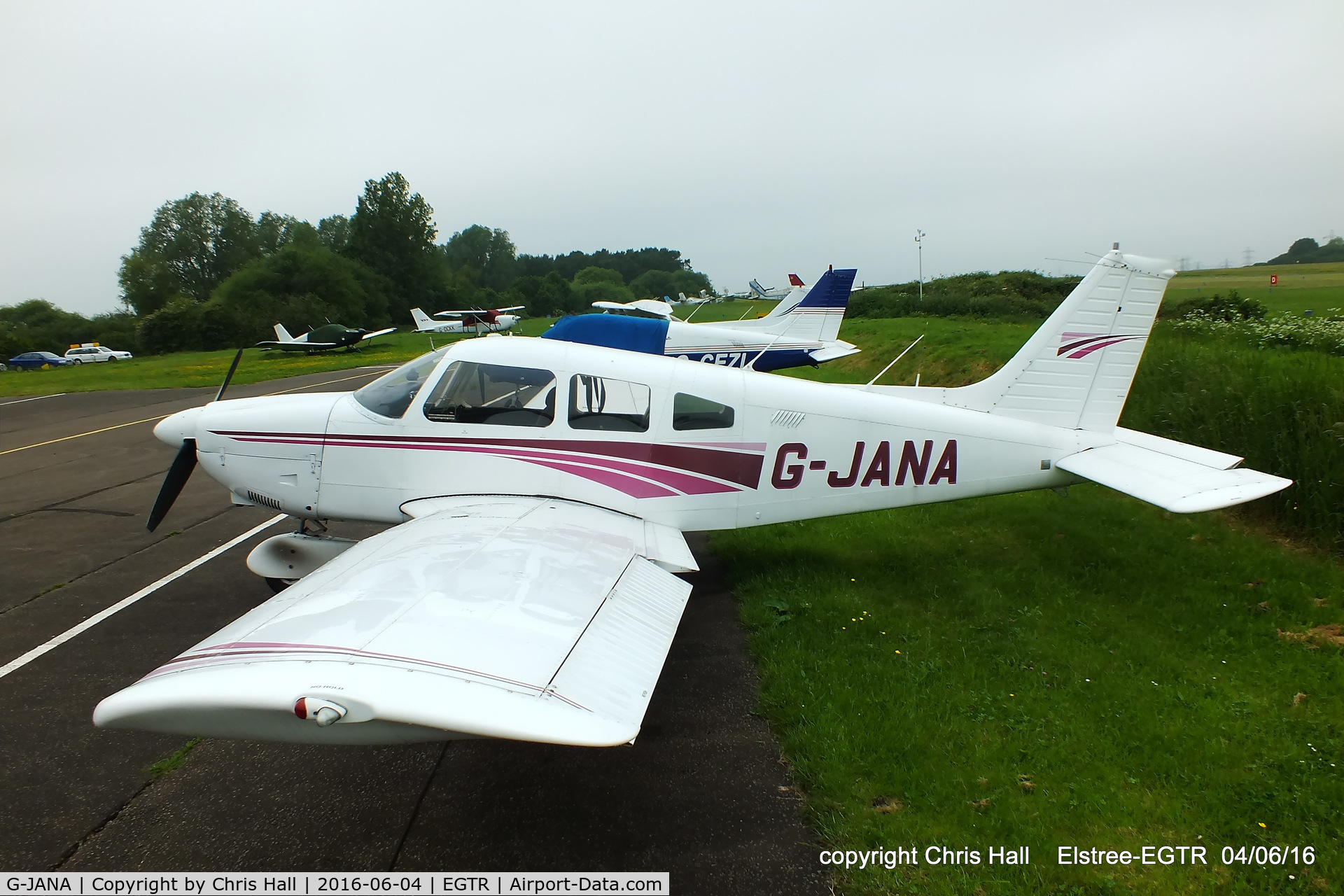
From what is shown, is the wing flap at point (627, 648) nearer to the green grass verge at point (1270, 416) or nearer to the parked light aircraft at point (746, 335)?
the green grass verge at point (1270, 416)

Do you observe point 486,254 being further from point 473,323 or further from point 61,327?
point 473,323

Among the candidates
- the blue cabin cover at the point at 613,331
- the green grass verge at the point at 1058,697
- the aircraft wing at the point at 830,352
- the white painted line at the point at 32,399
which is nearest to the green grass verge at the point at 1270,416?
the green grass verge at the point at 1058,697

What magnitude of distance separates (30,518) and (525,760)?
26.5 ft

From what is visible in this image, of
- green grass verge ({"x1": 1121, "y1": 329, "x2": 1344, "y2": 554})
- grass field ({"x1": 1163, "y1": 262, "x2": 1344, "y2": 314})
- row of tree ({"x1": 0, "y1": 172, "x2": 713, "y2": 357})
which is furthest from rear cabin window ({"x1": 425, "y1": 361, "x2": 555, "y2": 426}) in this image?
row of tree ({"x1": 0, "y1": 172, "x2": 713, "y2": 357})

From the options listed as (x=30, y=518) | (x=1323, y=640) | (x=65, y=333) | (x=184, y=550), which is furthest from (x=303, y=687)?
(x=65, y=333)

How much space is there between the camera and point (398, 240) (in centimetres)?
7625

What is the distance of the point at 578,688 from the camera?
267cm

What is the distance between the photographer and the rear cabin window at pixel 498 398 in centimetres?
499

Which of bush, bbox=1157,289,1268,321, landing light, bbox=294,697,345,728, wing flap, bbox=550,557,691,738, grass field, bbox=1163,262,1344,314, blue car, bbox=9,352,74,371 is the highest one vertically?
grass field, bbox=1163,262,1344,314

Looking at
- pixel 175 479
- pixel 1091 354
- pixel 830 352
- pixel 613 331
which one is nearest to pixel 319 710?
pixel 175 479

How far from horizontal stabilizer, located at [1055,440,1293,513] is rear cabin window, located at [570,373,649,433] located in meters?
3.33

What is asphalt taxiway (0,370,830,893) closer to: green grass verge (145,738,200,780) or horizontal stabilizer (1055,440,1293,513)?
green grass verge (145,738,200,780)

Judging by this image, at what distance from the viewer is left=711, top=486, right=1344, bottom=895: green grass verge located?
2.94m

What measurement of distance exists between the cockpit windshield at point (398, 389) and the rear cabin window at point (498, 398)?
0.22 meters
